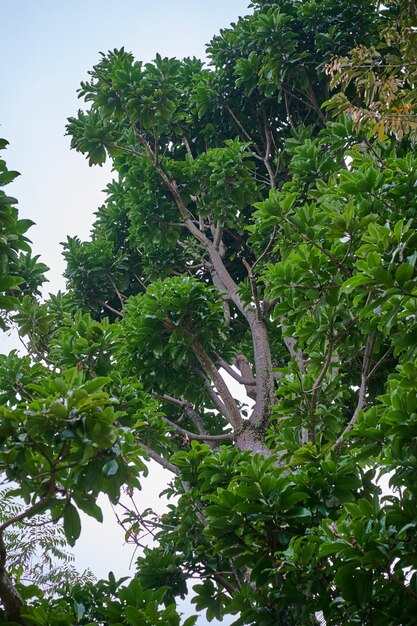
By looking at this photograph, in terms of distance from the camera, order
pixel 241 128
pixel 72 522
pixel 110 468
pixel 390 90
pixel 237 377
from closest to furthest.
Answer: pixel 110 468
pixel 72 522
pixel 390 90
pixel 237 377
pixel 241 128

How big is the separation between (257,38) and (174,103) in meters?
1.34

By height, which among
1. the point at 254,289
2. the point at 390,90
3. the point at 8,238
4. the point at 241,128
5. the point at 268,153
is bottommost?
the point at 8,238

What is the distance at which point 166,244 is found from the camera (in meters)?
8.25

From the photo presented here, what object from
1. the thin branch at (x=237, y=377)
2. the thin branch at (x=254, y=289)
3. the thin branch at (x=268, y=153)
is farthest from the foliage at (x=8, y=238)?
the thin branch at (x=268, y=153)

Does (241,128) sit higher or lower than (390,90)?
higher

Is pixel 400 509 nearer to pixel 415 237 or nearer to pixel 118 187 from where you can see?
pixel 415 237

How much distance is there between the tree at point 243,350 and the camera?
328 centimetres

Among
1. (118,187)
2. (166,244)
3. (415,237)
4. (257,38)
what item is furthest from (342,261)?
(118,187)

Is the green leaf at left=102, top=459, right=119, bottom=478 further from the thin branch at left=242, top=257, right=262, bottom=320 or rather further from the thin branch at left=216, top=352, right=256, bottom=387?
the thin branch at left=216, top=352, right=256, bottom=387

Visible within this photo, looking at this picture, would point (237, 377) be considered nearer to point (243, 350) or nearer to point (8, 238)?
point (243, 350)

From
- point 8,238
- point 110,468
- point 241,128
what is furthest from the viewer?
point 241,128

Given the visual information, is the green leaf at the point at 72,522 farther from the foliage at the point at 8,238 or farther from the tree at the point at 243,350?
the foliage at the point at 8,238

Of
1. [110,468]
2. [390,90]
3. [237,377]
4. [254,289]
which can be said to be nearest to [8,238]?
[110,468]

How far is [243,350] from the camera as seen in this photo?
339 inches
